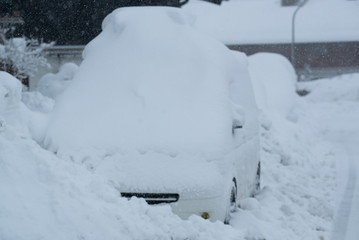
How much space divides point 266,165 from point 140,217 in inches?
222

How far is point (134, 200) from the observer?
12.1ft

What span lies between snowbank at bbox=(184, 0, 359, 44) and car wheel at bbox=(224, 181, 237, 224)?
39.6 metres

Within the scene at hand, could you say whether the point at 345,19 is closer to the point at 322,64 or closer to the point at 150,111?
the point at 322,64

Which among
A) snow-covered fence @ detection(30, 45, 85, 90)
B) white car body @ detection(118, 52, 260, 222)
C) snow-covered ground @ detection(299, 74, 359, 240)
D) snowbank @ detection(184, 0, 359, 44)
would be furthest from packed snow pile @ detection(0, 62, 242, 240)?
snowbank @ detection(184, 0, 359, 44)

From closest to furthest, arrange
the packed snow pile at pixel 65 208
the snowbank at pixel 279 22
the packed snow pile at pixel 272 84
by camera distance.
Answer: the packed snow pile at pixel 65 208
the packed snow pile at pixel 272 84
the snowbank at pixel 279 22

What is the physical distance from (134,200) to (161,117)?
1315mm

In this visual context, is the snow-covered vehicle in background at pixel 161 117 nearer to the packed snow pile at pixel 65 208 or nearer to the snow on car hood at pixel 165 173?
the snow on car hood at pixel 165 173

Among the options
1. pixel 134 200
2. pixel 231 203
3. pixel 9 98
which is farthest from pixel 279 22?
pixel 134 200

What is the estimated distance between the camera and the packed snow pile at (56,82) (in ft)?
34.5

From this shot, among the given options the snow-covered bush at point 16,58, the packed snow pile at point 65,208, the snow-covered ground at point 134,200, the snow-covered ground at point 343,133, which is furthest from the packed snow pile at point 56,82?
the packed snow pile at point 65,208

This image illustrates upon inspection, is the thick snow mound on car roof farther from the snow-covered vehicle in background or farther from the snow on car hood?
the snow on car hood

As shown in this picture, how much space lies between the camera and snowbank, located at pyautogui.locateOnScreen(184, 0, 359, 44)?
148ft

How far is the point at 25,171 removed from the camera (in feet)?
10.7

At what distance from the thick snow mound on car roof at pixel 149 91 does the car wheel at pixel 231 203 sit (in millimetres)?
545
